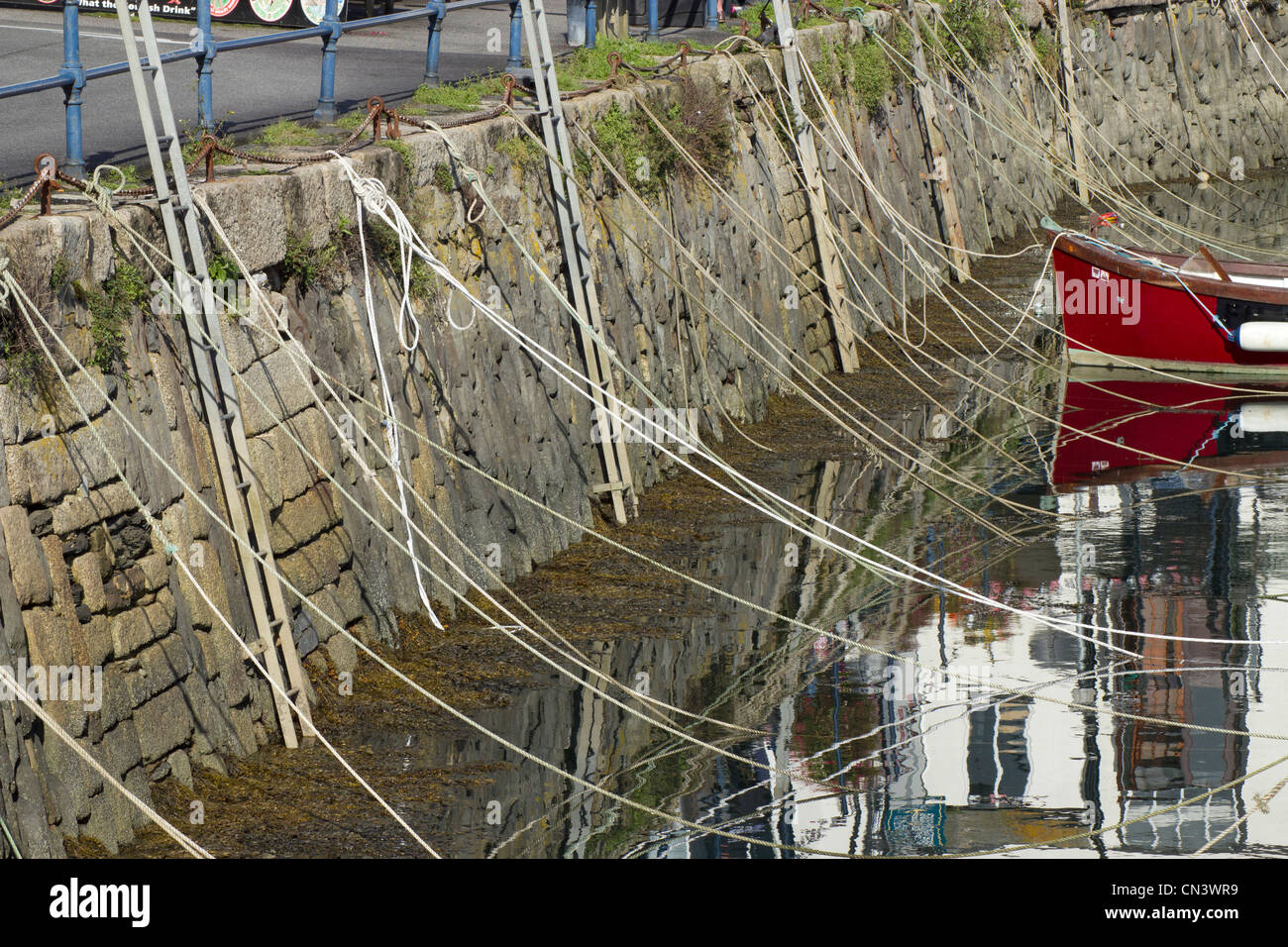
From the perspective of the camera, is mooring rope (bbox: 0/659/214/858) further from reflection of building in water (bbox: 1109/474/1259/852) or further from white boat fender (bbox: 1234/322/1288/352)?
white boat fender (bbox: 1234/322/1288/352)

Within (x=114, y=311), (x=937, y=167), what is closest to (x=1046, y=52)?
(x=937, y=167)

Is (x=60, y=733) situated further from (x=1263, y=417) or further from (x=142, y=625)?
(x=1263, y=417)

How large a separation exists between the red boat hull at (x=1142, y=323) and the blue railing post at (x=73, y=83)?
10.4 metres

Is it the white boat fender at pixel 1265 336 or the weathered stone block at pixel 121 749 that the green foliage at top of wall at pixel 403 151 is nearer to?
the weathered stone block at pixel 121 749

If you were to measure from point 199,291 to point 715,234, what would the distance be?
6.84 meters

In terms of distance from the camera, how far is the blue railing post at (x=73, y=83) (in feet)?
25.7

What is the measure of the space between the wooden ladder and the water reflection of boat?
6.62 m

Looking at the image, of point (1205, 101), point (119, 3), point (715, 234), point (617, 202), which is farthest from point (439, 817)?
point (1205, 101)

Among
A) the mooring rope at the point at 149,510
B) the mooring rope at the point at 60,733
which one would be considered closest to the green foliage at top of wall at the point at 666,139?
the mooring rope at the point at 149,510

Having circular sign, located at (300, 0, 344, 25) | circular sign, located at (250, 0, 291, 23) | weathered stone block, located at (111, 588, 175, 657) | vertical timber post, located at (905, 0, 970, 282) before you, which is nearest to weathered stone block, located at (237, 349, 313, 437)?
weathered stone block, located at (111, 588, 175, 657)

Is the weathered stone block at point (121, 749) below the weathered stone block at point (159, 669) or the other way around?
below

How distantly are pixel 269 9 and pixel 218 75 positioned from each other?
3.54 ft

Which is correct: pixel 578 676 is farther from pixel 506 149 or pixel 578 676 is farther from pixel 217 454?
pixel 506 149

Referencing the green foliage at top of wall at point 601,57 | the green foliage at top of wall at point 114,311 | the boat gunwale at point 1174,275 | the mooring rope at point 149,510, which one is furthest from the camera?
the boat gunwale at point 1174,275
